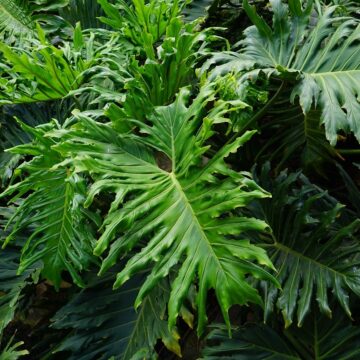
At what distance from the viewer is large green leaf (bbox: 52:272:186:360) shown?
1532mm

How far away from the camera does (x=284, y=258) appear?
1.46m

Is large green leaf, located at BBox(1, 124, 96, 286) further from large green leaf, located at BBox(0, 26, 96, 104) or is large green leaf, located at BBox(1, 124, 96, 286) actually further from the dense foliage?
large green leaf, located at BBox(0, 26, 96, 104)

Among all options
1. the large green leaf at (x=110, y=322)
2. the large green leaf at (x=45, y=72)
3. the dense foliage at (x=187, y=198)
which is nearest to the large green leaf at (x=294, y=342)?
the dense foliage at (x=187, y=198)

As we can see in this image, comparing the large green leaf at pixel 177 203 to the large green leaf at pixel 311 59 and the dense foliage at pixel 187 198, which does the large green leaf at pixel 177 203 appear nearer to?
the dense foliage at pixel 187 198

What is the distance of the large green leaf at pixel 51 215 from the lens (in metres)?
1.42

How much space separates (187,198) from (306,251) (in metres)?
0.43

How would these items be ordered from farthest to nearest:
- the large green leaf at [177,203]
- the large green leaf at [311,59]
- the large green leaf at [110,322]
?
the large green leaf at [110,322], the large green leaf at [311,59], the large green leaf at [177,203]

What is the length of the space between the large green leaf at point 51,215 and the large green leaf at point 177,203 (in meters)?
0.16

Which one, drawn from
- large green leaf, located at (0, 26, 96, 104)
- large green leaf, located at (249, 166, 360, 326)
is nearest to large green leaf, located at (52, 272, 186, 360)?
large green leaf, located at (249, 166, 360, 326)

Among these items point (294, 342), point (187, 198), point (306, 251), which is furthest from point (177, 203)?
point (294, 342)

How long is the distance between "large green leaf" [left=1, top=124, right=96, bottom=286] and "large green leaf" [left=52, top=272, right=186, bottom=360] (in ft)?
0.49

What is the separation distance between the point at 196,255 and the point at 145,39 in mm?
747

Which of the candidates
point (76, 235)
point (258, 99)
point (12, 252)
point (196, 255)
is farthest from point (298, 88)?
point (12, 252)

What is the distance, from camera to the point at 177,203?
1221mm
